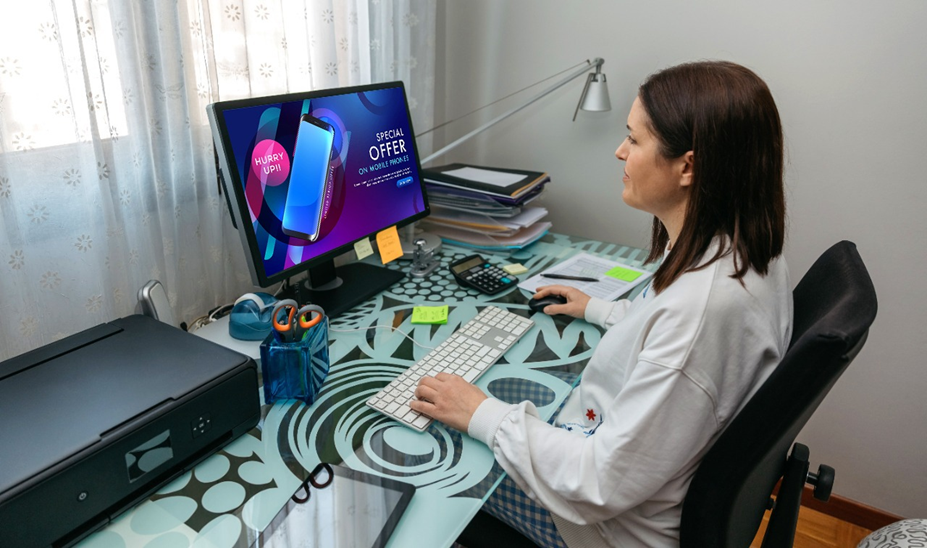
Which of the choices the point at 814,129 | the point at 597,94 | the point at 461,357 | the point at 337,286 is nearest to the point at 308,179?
the point at 337,286

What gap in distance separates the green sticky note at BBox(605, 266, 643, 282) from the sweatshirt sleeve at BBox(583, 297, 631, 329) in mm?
229

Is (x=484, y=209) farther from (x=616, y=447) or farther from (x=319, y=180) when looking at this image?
(x=616, y=447)

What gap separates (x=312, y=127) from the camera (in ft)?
3.95

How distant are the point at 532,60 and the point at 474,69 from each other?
0.72 ft

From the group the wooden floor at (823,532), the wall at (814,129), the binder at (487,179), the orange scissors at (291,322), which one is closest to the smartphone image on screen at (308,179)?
the orange scissors at (291,322)

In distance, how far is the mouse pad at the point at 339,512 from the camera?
71 cm

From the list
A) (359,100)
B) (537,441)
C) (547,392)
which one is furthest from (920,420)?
(359,100)

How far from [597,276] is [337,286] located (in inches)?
26.6

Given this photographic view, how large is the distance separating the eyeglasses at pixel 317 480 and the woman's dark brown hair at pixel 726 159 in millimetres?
558

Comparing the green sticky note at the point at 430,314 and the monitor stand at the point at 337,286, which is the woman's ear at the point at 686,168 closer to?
the green sticky note at the point at 430,314

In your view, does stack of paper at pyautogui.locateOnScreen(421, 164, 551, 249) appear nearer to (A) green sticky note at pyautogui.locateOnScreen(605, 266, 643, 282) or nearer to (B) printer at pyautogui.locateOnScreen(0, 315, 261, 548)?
(A) green sticky note at pyautogui.locateOnScreen(605, 266, 643, 282)

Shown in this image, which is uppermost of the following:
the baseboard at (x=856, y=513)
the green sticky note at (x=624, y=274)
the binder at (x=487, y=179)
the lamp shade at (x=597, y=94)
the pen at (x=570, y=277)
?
the lamp shade at (x=597, y=94)

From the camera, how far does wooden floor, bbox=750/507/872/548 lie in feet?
5.76

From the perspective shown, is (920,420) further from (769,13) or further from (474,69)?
(474,69)
